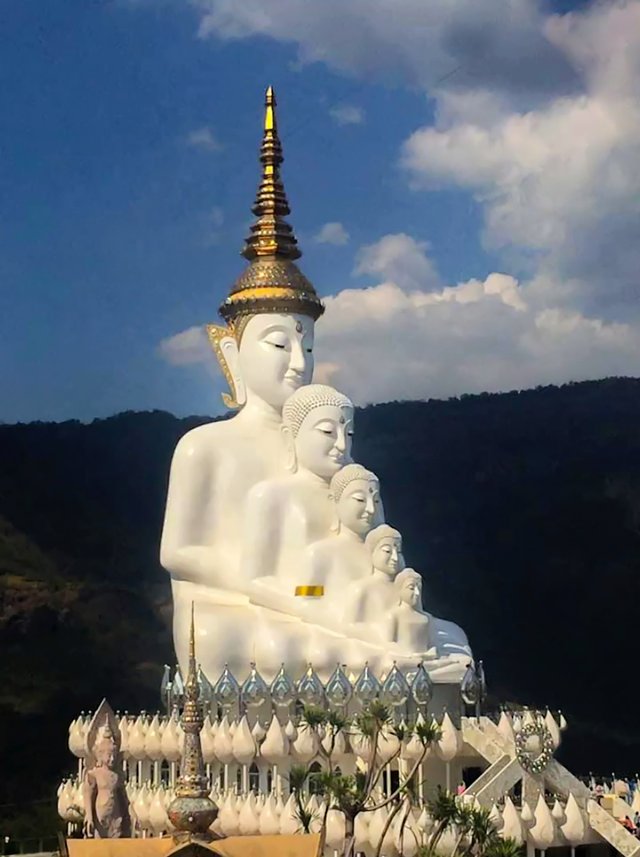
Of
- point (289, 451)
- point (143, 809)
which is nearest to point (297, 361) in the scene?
point (289, 451)

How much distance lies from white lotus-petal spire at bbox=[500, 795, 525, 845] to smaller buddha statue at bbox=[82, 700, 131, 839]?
14.1ft

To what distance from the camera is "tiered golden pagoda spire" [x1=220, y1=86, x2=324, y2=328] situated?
845 inches

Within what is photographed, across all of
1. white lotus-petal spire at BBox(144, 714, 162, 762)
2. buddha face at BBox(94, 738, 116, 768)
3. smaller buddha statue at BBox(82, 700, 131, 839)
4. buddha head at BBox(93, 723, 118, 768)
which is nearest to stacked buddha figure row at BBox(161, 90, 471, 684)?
white lotus-petal spire at BBox(144, 714, 162, 762)

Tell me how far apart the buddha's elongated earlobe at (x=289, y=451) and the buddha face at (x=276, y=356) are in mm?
719

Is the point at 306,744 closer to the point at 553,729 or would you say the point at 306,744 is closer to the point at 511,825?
the point at 511,825

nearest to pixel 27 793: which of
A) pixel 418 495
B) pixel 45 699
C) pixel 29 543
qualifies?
pixel 45 699

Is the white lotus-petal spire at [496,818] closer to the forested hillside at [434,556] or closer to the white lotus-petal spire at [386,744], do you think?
the white lotus-petal spire at [386,744]

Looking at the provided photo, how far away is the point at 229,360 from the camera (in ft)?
72.6

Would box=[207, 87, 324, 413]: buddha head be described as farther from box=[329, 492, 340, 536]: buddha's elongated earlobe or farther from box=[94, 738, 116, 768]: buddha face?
box=[94, 738, 116, 768]: buddha face

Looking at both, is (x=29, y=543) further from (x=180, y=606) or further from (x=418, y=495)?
(x=180, y=606)

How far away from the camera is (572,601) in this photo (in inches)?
1682

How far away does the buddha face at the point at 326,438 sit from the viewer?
20.1 metres

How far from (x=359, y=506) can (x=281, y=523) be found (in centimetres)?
116

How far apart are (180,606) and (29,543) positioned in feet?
73.3
